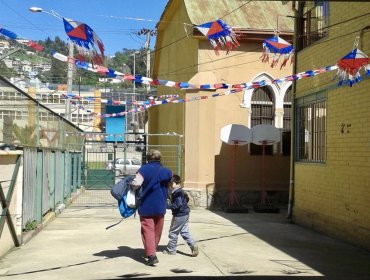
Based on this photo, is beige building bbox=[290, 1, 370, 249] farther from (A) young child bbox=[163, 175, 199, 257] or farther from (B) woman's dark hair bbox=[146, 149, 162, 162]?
(B) woman's dark hair bbox=[146, 149, 162, 162]

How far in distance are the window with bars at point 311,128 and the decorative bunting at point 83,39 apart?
19.7 ft

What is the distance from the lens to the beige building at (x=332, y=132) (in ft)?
32.9

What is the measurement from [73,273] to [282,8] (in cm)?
1468

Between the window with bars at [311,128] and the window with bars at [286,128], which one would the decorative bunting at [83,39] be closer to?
the window with bars at [311,128]

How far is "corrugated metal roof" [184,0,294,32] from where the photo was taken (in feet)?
58.9

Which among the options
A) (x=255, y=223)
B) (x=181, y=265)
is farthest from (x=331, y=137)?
(x=181, y=265)

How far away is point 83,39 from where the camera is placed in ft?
26.0

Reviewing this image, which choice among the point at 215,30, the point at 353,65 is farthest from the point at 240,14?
the point at 353,65

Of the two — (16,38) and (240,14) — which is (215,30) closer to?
(16,38)

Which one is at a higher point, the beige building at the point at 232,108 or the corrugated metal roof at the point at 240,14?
the corrugated metal roof at the point at 240,14

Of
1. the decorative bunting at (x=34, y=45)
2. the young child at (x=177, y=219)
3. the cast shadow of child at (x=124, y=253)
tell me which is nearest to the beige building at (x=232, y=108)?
the cast shadow of child at (x=124, y=253)

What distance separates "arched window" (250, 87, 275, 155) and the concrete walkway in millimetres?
5324

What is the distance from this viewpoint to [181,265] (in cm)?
788

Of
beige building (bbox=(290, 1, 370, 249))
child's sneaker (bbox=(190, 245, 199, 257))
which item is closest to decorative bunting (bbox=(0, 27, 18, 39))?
child's sneaker (bbox=(190, 245, 199, 257))
